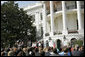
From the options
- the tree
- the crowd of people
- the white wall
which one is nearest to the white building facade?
the white wall

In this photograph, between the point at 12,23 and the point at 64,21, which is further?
the point at 64,21

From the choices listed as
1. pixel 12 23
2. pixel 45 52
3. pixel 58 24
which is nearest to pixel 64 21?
pixel 58 24

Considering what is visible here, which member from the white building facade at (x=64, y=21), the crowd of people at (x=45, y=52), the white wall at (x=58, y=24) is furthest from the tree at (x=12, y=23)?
the crowd of people at (x=45, y=52)

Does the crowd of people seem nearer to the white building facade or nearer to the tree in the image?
the tree

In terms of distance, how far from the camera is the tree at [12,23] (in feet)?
87.8

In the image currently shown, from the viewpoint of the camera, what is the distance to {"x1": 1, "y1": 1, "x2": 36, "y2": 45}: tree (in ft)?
87.8

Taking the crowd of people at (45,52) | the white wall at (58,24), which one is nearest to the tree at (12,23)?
the white wall at (58,24)

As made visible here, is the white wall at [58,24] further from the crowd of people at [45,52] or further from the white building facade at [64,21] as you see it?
the crowd of people at [45,52]

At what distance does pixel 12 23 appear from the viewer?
2708 centimetres

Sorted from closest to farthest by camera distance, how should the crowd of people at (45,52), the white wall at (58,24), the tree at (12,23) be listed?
the crowd of people at (45,52) < the tree at (12,23) < the white wall at (58,24)

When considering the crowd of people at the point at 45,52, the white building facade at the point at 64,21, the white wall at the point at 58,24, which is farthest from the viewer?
the white wall at the point at 58,24

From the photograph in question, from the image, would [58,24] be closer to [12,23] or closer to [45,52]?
[12,23]

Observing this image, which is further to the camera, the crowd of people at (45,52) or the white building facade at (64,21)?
the white building facade at (64,21)

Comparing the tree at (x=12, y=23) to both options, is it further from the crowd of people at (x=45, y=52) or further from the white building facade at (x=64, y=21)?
the crowd of people at (x=45, y=52)
